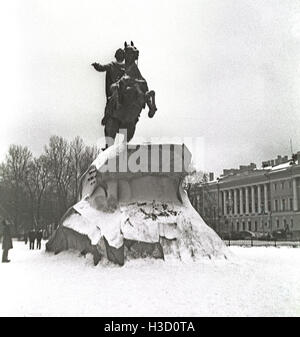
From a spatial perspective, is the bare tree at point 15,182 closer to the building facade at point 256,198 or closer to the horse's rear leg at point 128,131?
the building facade at point 256,198

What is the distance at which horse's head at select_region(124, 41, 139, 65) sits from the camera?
1434 centimetres

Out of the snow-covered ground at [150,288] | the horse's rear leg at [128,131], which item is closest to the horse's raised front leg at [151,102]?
the horse's rear leg at [128,131]

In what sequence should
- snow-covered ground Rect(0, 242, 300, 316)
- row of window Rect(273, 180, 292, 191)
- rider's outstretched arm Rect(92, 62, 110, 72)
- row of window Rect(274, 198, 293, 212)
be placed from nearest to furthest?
snow-covered ground Rect(0, 242, 300, 316) → rider's outstretched arm Rect(92, 62, 110, 72) → row of window Rect(273, 180, 292, 191) → row of window Rect(274, 198, 293, 212)

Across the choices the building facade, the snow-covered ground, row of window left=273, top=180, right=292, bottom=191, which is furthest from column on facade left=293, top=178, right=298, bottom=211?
the snow-covered ground

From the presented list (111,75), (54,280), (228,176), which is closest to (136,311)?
(54,280)

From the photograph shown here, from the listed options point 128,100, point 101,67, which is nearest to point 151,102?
point 128,100

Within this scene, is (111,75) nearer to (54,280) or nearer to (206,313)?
(54,280)

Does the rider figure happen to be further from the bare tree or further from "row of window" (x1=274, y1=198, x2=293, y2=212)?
"row of window" (x1=274, y1=198, x2=293, y2=212)

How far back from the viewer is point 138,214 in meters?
11.6

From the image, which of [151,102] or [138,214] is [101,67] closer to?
[151,102]

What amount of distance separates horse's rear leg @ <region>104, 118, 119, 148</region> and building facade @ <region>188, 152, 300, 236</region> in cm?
2785

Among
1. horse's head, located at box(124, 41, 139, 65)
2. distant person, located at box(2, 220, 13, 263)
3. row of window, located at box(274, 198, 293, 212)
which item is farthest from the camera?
row of window, located at box(274, 198, 293, 212)

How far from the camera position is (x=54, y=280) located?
31.4ft

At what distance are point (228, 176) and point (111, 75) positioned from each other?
190 ft
